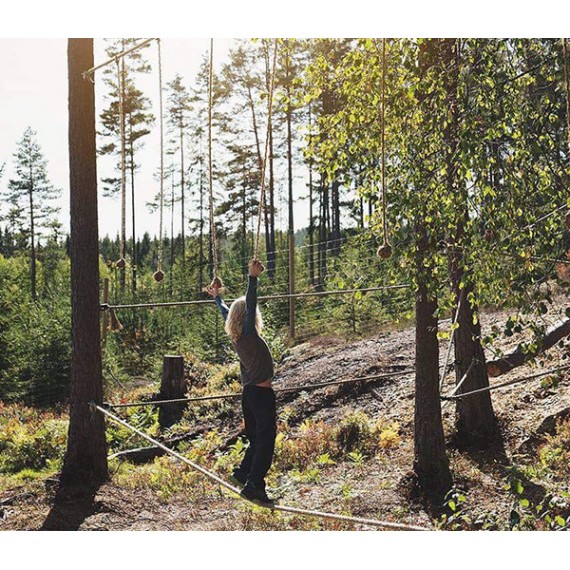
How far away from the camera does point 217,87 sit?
46.1 feet

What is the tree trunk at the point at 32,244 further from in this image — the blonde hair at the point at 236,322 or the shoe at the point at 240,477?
the blonde hair at the point at 236,322

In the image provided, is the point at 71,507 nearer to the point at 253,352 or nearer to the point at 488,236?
the point at 253,352

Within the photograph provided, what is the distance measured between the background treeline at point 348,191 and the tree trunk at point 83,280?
0.87 feet

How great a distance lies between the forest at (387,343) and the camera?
2.78 metres

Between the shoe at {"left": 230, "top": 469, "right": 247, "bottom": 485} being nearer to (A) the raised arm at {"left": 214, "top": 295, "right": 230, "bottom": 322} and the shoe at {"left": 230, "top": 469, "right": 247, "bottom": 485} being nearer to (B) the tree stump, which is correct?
(A) the raised arm at {"left": 214, "top": 295, "right": 230, "bottom": 322}

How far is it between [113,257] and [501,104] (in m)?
18.3

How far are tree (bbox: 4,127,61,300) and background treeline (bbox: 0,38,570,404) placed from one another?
46 mm

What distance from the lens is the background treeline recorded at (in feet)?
8.98

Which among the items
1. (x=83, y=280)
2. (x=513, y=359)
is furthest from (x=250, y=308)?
(x=513, y=359)

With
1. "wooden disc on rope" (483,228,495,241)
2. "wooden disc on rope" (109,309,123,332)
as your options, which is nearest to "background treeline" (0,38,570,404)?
"wooden disc on rope" (483,228,495,241)

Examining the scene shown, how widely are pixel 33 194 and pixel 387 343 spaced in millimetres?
14821

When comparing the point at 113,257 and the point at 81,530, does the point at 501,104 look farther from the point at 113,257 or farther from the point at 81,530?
the point at 113,257

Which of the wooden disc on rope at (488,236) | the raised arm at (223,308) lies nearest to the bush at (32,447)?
the raised arm at (223,308)
